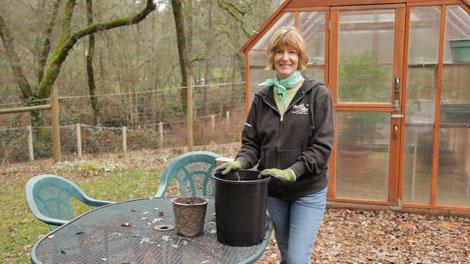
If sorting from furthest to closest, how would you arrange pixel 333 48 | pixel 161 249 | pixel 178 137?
pixel 178 137 < pixel 333 48 < pixel 161 249

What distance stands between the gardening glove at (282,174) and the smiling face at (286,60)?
577 millimetres

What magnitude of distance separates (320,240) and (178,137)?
21.5 ft

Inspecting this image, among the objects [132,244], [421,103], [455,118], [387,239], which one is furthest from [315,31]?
[132,244]

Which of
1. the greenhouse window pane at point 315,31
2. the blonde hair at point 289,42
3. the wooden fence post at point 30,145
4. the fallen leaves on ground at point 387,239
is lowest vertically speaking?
the fallen leaves on ground at point 387,239

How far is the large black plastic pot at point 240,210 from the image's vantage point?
1.84 m

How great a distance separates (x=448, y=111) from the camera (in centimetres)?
467

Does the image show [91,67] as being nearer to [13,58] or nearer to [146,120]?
[13,58]

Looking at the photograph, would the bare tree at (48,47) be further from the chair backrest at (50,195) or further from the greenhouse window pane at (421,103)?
the chair backrest at (50,195)

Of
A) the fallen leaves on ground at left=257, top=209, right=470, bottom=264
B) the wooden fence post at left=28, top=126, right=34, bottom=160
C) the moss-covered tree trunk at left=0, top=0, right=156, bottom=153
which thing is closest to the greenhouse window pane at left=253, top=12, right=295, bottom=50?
the fallen leaves on ground at left=257, top=209, right=470, bottom=264

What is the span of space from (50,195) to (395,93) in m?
3.88

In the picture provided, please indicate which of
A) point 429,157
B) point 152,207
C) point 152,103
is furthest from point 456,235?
point 152,103

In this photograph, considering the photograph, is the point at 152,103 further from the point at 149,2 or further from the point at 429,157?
the point at 429,157

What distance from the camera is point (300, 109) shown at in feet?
7.18

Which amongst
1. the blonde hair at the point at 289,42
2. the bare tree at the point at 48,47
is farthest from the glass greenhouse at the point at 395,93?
the bare tree at the point at 48,47
